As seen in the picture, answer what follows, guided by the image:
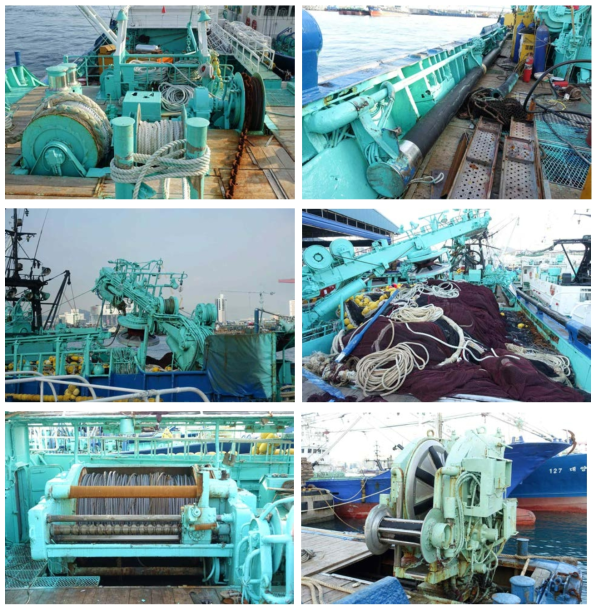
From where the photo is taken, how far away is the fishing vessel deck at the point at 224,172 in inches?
158

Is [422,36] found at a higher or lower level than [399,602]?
higher

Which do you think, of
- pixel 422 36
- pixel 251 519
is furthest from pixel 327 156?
pixel 422 36

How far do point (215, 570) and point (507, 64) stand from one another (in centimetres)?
896

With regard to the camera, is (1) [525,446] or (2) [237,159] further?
(1) [525,446]

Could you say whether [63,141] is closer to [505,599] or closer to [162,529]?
[162,529]

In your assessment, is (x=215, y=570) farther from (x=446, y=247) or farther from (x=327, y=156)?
(x=446, y=247)

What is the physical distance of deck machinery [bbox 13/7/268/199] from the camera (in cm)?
317

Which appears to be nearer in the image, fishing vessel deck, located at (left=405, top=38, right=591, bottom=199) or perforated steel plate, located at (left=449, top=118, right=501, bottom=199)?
fishing vessel deck, located at (left=405, top=38, right=591, bottom=199)

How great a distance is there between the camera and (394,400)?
11.2ft

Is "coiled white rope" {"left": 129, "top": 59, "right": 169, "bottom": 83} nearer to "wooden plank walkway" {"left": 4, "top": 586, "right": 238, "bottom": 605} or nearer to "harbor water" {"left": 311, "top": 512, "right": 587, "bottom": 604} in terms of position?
"wooden plank walkway" {"left": 4, "top": 586, "right": 238, "bottom": 605}

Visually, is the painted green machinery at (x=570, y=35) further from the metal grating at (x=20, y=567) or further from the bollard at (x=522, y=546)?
the metal grating at (x=20, y=567)

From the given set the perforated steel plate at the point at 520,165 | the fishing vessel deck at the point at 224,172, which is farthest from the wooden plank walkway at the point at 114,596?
the perforated steel plate at the point at 520,165

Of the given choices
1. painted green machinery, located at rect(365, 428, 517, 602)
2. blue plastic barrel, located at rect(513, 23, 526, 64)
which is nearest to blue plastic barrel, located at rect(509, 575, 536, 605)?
painted green machinery, located at rect(365, 428, 517, 602)

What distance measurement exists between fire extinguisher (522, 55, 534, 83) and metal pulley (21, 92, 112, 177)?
21.0 feet
